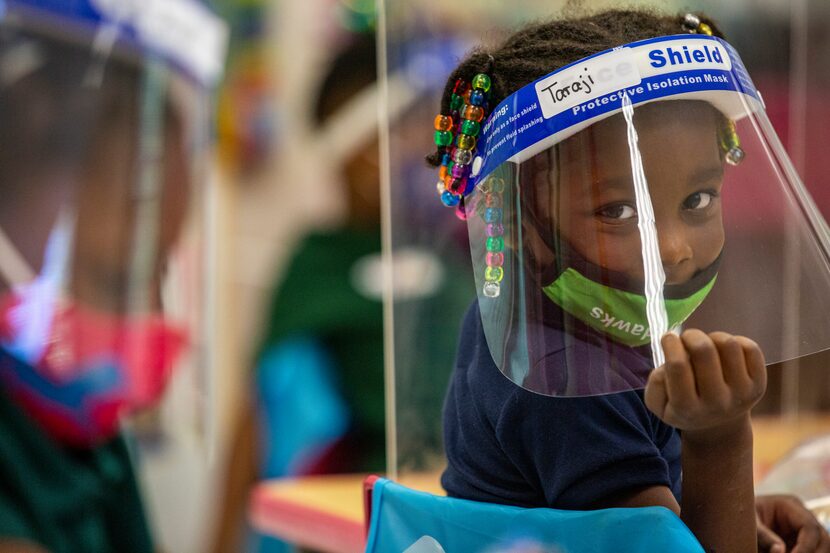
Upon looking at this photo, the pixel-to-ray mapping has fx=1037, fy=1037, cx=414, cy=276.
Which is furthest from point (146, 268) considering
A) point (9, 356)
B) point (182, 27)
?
point (182, 27)

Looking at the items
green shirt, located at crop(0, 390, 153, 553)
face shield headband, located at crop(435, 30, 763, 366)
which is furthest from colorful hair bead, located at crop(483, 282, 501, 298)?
green shirt, located at crop(0, 390, 153, 553)

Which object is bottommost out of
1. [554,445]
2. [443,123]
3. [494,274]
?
[554,445]

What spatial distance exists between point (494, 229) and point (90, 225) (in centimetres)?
78

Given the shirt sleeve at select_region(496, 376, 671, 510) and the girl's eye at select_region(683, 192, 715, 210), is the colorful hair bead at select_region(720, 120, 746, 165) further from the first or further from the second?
the shirt sleeve at select_region(496, 376, 671, 510)

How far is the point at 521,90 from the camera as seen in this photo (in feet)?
2.05

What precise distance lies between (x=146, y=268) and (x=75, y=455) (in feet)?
0.86

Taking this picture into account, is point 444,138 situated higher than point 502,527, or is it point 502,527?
point 444,138

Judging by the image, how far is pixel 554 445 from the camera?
1.97ft

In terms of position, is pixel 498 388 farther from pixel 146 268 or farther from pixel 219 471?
pixel 219 471

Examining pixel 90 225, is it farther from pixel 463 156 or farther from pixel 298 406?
pixel 463 156

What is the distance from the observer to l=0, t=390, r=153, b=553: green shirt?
1090 mm

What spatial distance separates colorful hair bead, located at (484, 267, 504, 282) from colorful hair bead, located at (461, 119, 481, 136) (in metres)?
0.09

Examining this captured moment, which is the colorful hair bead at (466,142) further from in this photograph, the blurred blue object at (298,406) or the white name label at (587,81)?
the blurred blue object at (298,406)

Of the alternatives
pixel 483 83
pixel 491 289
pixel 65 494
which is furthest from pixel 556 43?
pixel 65 494
